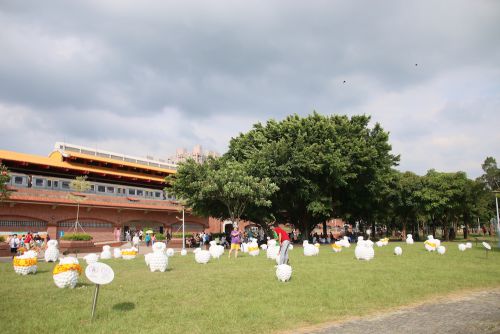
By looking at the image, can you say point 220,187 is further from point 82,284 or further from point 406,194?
point 406,194

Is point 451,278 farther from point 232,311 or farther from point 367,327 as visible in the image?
point 232,311

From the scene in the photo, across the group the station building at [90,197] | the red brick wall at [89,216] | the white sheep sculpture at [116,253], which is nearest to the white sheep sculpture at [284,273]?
the white sheep sculpture at [116,253]

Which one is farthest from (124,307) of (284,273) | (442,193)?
(442,193)

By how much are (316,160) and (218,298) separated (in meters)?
26.1

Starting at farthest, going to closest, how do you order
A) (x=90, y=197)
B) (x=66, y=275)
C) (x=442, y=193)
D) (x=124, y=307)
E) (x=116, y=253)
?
(x=442, y=193), (x=90, y=197), (x=116, y=253), (x=66, y=275), (x=124, y=307)

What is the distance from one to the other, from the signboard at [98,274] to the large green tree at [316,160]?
26316 millimetres

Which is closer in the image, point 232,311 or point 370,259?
point 232,311

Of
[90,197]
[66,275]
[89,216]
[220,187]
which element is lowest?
[66,275]

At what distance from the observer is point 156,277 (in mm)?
13539

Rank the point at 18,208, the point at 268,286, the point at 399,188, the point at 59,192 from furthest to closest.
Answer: the point at 399,188, the point at 59,192, the point at 18,208, the point at 268,286

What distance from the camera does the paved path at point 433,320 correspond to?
24.3 ft

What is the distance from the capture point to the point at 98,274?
823 centimetres

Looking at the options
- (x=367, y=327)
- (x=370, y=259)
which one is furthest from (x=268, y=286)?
(x=370, y=259)

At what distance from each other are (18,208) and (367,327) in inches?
1622
